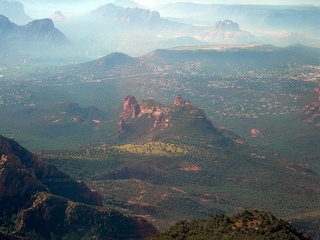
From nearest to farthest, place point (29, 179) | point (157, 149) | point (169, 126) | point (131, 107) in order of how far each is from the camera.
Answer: point (29, 179)
point (157, 149)
point (169, 126)
point (131, 107)

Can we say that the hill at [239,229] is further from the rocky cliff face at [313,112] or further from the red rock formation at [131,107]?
the rocky cliff face at [313,112]

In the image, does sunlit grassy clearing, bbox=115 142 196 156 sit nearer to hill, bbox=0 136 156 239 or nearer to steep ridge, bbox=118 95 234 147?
steep ridge, bbox=118 95 234 147

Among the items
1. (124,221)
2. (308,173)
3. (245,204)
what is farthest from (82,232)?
(308,173)

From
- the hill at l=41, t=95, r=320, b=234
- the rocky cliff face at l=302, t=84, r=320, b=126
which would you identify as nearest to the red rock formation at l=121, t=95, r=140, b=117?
the hill at l=41, t=95, r=320, b=234

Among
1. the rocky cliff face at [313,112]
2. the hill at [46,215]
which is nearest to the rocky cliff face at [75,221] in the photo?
the hill at [46,215]

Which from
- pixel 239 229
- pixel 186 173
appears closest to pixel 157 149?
pixel 186 173

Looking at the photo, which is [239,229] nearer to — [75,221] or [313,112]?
[75,221]

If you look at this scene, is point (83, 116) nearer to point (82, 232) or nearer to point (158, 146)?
point (158, 146)
